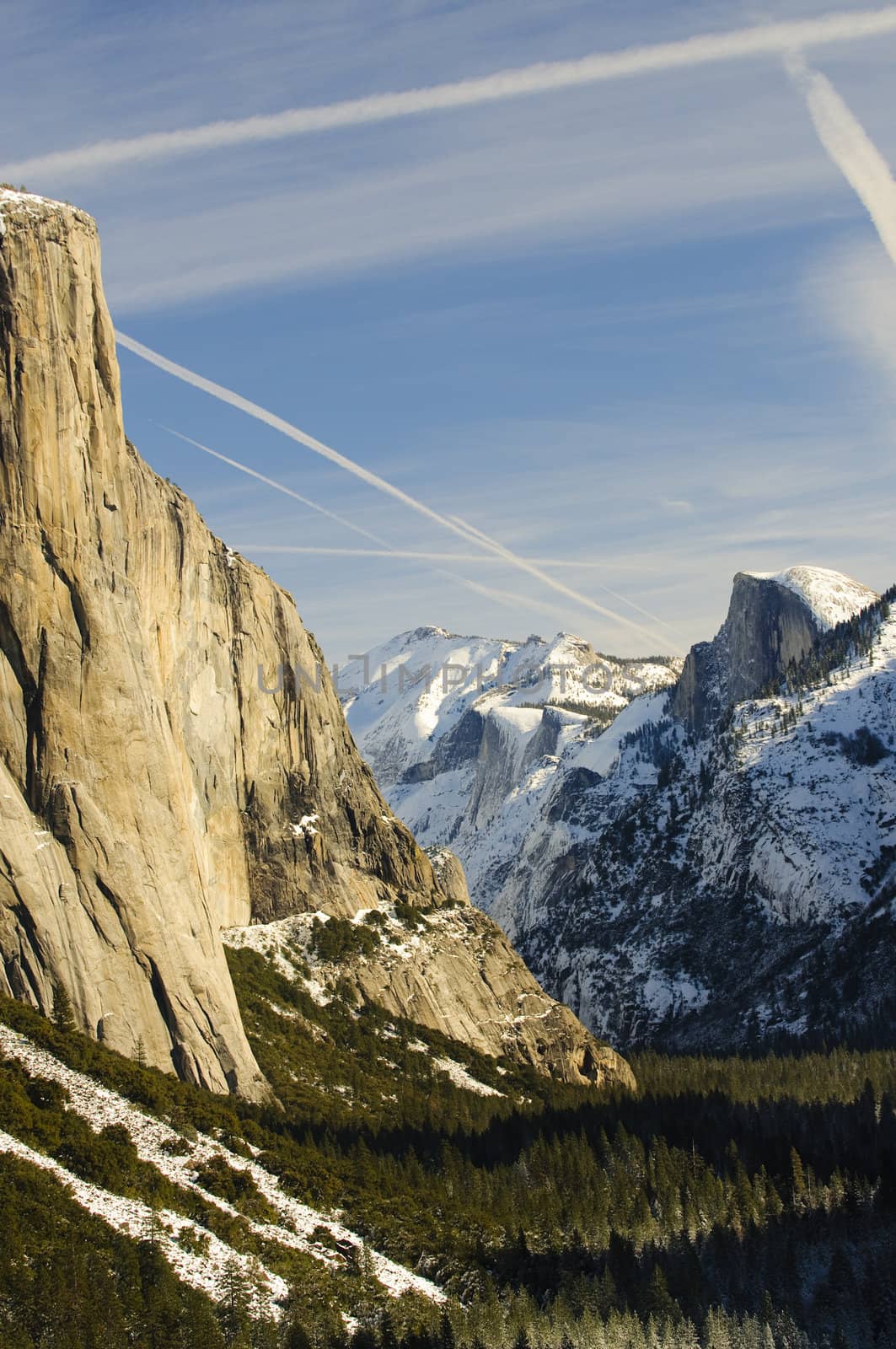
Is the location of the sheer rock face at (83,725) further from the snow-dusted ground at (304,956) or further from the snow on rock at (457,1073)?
the snow on rock at (457,1073)

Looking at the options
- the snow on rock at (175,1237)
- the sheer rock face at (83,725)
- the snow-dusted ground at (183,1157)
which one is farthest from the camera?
the sheer rock face at (83,725)

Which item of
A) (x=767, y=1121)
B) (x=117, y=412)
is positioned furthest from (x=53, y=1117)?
(x=767, y=1121)

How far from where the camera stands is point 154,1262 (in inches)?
3477

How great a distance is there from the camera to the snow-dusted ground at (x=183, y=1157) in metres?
104

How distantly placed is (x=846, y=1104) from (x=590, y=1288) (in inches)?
2956

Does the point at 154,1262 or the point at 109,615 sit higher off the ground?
the point at 109,615

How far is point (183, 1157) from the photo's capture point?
4218 inches

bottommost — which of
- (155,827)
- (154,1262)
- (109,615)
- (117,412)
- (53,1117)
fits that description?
(154,1262)

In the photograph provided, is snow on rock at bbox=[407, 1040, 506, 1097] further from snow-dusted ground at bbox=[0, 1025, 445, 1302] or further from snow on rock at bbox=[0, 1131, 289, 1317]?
snow on rock at bbox=[0, 1131, 289, 1317]

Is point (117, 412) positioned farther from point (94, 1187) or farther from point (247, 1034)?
point (94, 1187)

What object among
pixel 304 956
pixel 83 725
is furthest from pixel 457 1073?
pixel 83 725

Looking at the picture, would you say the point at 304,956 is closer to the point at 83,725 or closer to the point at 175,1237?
the point at 83,725

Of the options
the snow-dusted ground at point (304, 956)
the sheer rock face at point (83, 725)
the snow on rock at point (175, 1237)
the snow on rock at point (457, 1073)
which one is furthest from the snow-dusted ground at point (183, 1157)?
the snow on rock at point (457, 1073)

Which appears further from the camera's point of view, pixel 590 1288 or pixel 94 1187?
pixel 590 1288
